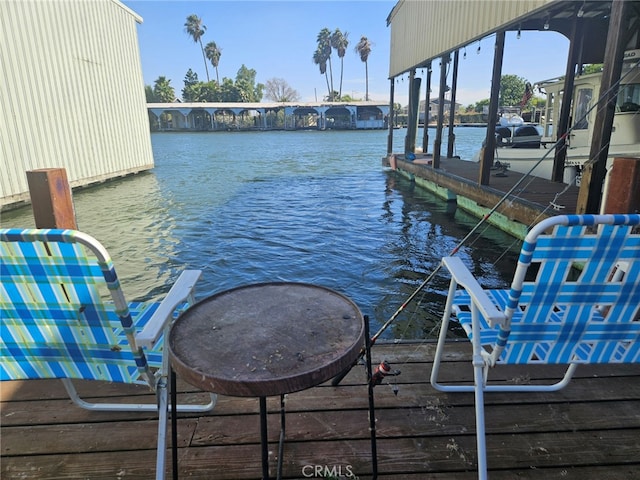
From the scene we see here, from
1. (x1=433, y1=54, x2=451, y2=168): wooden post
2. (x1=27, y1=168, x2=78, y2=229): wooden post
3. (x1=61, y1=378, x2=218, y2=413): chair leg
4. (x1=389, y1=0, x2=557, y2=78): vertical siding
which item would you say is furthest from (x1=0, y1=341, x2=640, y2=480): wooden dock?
(x1=433, y1=54, x2=451, y2=168): wooden post

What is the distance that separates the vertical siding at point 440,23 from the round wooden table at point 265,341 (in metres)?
6.01

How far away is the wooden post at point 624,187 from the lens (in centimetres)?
313

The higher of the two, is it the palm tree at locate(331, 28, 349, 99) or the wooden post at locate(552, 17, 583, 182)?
the palm tree at locate(331, 28, 349, 99)

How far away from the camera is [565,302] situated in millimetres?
1688

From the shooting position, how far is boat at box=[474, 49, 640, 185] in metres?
8.72

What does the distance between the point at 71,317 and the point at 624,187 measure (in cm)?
379

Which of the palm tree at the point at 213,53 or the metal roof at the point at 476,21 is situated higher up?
the palm tree at the point at 213,53

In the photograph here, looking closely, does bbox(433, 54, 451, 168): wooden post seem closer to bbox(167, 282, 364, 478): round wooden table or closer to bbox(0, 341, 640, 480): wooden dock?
bbox(0, 341, 640, 480): wooden dock

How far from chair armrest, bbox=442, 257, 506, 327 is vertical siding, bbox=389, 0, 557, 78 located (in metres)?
5.43

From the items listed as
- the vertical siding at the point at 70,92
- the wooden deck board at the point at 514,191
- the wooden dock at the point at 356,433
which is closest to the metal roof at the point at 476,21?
the wooden deck board at the point at 514,191

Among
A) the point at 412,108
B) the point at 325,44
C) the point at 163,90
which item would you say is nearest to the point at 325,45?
the point at 325,44

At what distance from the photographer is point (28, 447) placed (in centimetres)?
198

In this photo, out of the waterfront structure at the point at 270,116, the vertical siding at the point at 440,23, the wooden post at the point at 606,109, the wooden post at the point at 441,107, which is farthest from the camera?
the waterfront structure at the point at 270,116

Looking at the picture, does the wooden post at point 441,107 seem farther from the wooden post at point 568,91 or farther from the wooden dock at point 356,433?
the wooden dock at point 356,433
